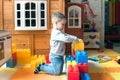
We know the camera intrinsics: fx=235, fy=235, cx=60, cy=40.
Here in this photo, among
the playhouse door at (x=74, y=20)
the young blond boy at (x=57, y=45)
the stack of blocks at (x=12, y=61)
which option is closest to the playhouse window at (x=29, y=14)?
the stack of blocks at (x=12, y=61)

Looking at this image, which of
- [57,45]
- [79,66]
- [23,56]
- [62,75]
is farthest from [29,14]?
[79,66]

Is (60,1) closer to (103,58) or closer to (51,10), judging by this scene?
(51,10)

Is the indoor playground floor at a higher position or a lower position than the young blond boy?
lower

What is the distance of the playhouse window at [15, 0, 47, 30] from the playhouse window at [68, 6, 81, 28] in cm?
110

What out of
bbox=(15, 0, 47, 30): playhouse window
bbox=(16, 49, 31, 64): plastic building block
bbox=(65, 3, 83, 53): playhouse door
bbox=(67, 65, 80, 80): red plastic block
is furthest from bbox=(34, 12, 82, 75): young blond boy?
bbox=(65, 3, 83, 53): playhouse door

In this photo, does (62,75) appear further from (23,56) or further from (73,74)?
(23,56)

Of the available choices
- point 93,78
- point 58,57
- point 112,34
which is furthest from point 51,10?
point 112,34

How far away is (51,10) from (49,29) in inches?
16.9

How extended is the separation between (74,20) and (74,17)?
8cm

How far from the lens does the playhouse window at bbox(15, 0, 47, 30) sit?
514cm

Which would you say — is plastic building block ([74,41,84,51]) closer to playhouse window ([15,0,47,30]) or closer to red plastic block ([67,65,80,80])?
red plastic block ([67,65,80,80])

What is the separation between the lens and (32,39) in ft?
17.4

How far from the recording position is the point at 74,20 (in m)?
6.12

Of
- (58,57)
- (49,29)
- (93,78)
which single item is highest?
(49,29)
